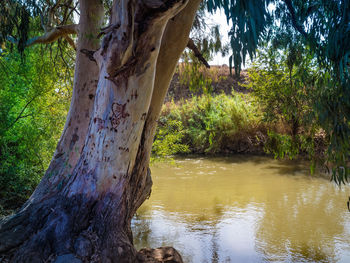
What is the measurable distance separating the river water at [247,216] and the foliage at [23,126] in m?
1.51

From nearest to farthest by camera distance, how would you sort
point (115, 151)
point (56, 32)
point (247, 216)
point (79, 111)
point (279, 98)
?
point (115, 151)
point (79, 111)
point (56, 32)
point (247, 216)
point (279, 98)

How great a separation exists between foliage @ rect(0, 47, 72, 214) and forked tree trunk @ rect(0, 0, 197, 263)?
1700 millimetres

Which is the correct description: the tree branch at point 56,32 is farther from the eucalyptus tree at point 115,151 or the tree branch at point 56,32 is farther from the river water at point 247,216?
the river water at point 247,216

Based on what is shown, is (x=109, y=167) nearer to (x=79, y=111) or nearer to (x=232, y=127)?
(x=79, y=111)

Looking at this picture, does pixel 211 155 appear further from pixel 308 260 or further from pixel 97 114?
pixel 97 114

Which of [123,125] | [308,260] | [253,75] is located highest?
[253,75]

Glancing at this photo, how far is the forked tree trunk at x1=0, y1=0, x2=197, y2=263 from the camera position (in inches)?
85.0

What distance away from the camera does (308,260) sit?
320 cm

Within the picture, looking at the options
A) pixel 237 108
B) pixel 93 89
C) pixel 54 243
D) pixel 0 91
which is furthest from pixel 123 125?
pixel 237 108

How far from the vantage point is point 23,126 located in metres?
4.13

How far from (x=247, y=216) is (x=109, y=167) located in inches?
113

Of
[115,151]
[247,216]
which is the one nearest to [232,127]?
[247,216]

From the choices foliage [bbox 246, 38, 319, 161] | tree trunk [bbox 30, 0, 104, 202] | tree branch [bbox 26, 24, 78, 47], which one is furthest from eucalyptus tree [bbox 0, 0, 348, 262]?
foliage [bbox 246, 38, 319, 161]

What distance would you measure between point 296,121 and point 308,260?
4792 millimetres
